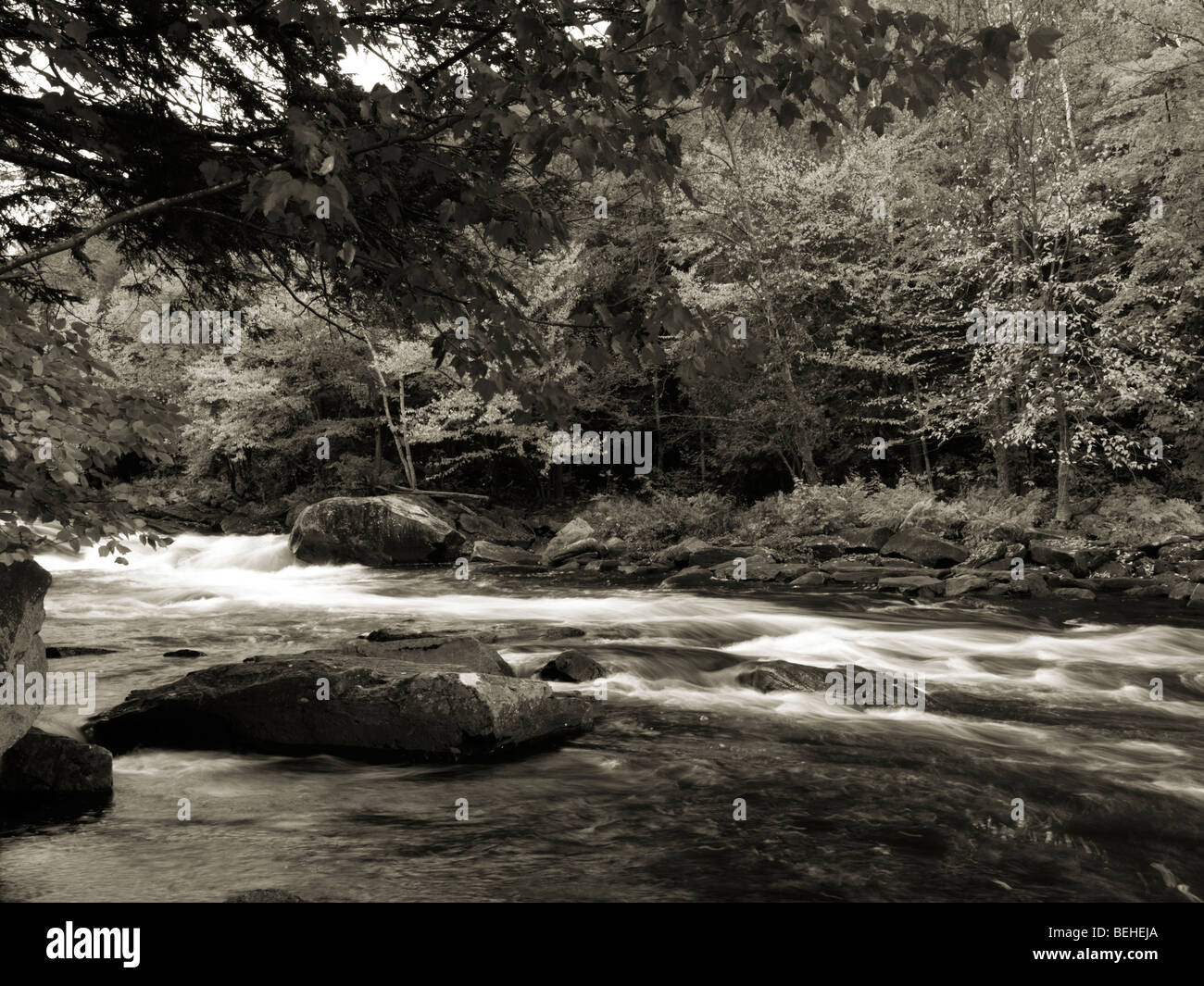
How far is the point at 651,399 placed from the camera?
88.6 feet

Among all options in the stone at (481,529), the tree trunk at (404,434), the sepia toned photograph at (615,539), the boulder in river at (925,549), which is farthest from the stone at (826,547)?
the tree trunk at (404,434)

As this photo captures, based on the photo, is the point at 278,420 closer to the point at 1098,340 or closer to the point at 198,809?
the point at 1098,340

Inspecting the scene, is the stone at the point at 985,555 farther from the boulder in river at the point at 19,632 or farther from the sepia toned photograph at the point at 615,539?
the boulder in river at the point at 19,632

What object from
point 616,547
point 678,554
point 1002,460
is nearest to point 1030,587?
point 1002,460

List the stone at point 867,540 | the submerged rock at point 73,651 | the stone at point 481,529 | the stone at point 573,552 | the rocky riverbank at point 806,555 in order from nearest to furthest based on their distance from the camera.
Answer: the submerged rock at point 73,651
the rocky riverbank at point 806,555
the stone at point 867,540
the stone at point 573,552
the stone at point 481,529

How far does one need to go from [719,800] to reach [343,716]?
9.18 feet

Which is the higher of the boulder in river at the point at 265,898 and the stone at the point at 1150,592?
the stone at the point at 1150,592

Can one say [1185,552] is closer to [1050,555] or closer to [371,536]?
[1050,555]

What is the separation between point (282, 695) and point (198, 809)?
1.31m

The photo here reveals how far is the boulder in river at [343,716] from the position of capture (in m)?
6.60

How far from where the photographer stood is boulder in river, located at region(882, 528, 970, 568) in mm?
16641

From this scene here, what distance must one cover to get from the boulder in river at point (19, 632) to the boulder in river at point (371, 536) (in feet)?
49.1

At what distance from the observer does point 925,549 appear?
55.7 feet
